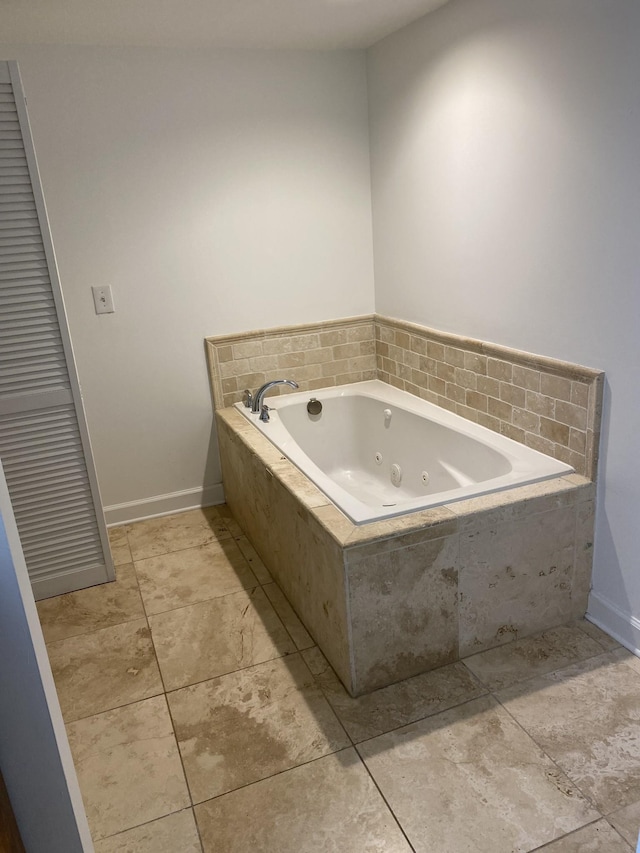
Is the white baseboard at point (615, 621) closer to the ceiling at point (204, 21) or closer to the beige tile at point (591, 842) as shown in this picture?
the beige tile at point (591, 842)

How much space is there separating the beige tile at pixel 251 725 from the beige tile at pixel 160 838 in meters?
0.08

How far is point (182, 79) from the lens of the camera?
2.94m

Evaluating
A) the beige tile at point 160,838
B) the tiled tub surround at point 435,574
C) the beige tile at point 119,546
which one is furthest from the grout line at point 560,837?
the beige tile at point 119,546

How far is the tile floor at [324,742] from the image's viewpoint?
63.6 inches

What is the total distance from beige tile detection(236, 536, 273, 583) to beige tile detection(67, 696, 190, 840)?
2.50 ft

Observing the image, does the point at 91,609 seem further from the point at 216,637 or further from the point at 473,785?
the point at 473,785

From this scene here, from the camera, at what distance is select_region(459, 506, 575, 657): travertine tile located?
2096 millimetres

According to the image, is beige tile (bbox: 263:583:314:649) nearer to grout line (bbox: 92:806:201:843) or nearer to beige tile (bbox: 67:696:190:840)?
beige tile (bbox: 67:696:190:840)

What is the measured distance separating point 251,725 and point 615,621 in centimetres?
125

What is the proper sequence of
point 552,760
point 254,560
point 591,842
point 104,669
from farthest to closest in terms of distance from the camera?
point 254,560, point 104,669, point 552,760, point 591,842

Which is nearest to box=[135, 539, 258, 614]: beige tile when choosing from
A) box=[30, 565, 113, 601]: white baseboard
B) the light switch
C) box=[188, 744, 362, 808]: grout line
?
box=[30, 565, 113, 601]: white baseboard

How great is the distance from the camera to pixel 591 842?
5.03 ft

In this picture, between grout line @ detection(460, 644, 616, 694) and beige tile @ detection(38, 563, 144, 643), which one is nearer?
grout line @ detection(460, 644, 616, 694)


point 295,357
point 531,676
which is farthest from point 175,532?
point 531,676
